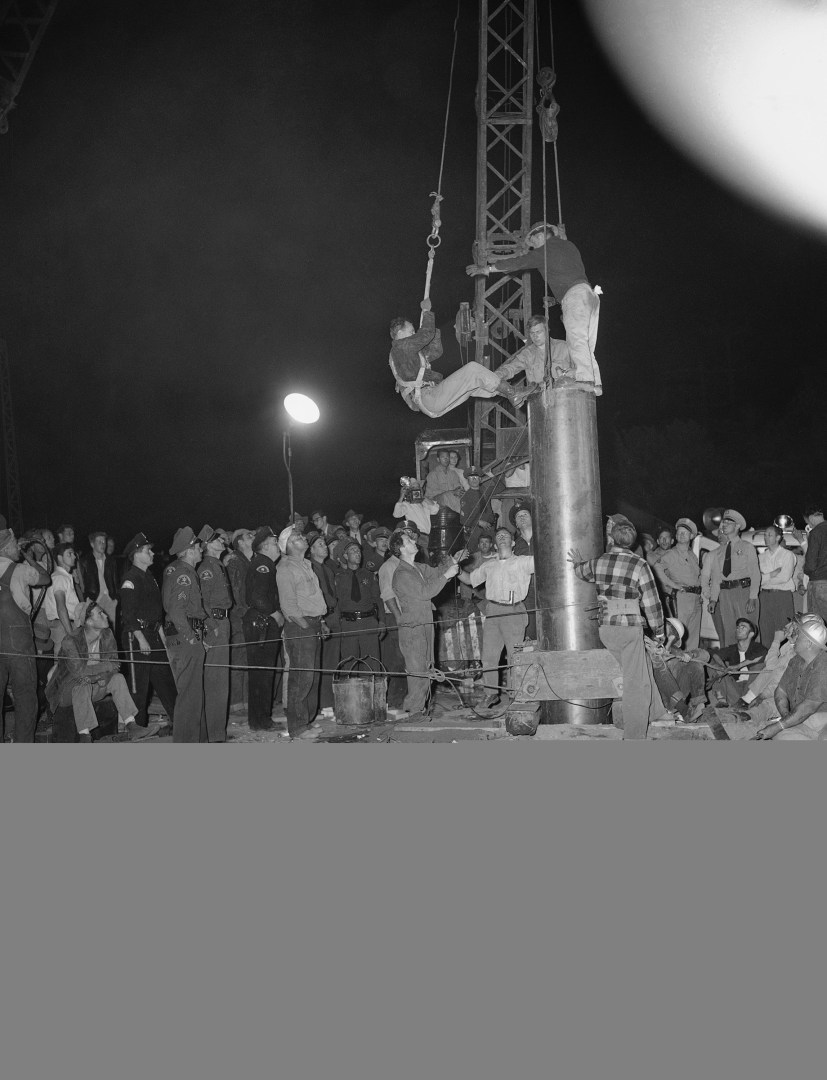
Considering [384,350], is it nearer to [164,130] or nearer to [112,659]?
[164,130]

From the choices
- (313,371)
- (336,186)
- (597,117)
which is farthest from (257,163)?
(597,117)

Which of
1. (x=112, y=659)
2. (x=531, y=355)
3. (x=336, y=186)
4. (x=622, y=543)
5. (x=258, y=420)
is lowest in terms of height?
(x=112, y=659)

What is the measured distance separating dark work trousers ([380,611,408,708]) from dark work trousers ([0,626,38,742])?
11.9 feet

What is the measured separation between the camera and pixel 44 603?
927cm

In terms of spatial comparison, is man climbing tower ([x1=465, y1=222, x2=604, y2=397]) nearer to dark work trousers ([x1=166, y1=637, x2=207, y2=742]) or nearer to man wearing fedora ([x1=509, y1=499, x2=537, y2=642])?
man wearing fedora ([x1=509, y1=499, x2=537, y2=642])

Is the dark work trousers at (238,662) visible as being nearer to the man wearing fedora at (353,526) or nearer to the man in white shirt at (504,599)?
the man wearing fedora at (353,526)

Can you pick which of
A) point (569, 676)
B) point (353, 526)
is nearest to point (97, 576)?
point (353, 526)

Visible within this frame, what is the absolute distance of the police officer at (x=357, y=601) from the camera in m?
10.2

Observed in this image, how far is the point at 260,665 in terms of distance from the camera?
9.42m

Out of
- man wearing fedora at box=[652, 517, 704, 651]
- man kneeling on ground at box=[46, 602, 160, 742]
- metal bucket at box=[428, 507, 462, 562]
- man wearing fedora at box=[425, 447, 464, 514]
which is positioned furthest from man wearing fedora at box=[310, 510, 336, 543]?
man wearing fedora at box=[652, 517, 704, 651]

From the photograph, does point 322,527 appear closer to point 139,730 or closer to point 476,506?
point 476,506

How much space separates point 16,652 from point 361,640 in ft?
11.3

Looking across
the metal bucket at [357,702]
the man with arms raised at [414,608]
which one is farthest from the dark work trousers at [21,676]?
the man with arms raised at [414,608]

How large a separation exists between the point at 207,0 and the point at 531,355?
43.6 ft
